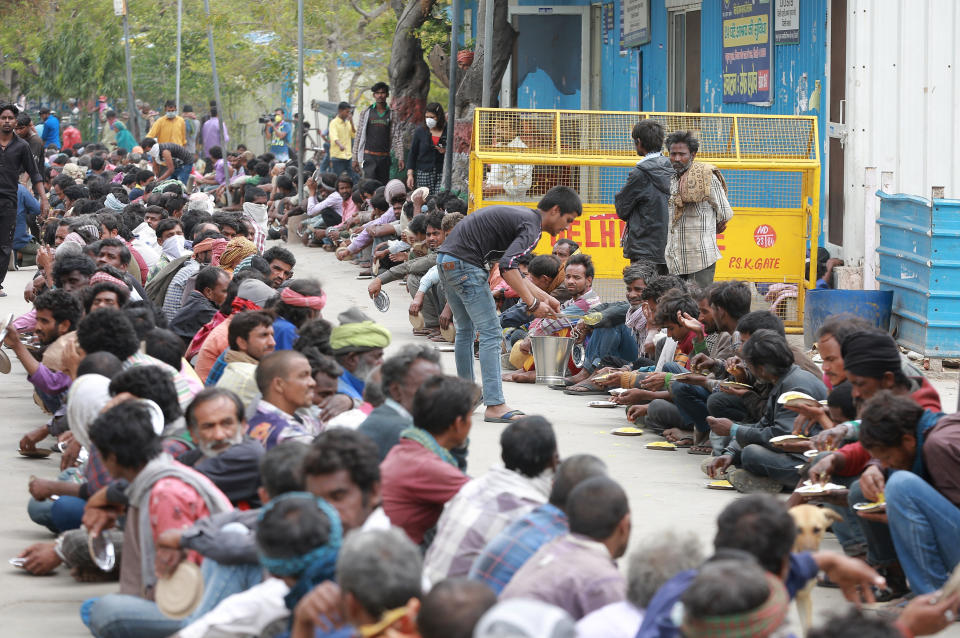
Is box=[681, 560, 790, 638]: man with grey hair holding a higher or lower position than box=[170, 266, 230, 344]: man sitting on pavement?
lower

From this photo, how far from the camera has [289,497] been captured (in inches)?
151

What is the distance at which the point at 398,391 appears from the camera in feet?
17.9

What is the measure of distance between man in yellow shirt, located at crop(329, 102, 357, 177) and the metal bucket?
1391cm

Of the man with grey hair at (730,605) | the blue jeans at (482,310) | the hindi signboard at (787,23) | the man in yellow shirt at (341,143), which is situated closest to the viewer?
the man with grey hair at (730,605)

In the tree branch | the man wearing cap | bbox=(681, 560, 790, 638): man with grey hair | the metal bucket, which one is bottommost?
the metal bucket

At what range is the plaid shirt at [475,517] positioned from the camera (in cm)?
428

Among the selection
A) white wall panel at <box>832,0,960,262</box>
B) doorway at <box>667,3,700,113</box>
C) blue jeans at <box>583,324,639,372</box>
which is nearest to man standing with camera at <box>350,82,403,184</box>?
doorway at <box>667,3,700,113</box>

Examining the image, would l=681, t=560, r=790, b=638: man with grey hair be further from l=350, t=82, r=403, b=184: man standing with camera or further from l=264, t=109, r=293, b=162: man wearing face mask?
l=264, t=109, r=293, b=162: man wearing face mask

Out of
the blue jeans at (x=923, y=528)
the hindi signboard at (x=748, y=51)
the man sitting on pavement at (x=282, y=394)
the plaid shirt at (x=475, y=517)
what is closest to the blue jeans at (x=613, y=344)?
the man sitting on pavement at (x=282, y=394)

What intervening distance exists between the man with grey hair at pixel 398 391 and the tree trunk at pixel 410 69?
15.0 metres

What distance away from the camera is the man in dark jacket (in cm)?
998

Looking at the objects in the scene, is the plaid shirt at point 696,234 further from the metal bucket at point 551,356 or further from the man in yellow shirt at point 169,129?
the man in yellow shirt at point 169,129

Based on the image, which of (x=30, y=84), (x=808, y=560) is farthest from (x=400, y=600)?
(x=30, y=84)

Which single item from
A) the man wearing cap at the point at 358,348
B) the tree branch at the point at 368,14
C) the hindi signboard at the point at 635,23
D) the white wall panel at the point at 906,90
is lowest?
the man wearing cap at the point at 358,348
